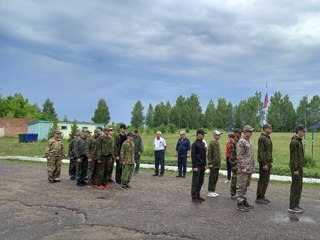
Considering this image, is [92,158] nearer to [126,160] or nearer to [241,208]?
[126,160]

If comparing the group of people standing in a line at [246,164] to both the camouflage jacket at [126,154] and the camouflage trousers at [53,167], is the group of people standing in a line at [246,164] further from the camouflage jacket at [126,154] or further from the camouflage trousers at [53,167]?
the camouflage trousers at [53,167]

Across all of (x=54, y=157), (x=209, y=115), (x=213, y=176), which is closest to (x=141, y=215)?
(x=213, y=176)

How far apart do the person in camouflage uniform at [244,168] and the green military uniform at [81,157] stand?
5.65 meters

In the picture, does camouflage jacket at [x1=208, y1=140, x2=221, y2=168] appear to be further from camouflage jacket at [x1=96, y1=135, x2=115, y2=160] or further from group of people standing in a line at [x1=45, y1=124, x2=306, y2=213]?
camouflage jacket at [x1=96, y1=135, x2=115, y2=160]

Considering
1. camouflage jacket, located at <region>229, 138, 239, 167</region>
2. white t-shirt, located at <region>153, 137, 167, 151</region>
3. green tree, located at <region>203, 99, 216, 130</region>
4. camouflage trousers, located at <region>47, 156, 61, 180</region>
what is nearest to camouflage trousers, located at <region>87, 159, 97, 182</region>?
camouflage trousers, located at <region>47, 156, 61, 180</region>

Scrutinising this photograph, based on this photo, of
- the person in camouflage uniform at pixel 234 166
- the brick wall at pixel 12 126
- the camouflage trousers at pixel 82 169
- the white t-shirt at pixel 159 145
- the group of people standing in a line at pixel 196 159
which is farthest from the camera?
the brick wall at pixel 12 126

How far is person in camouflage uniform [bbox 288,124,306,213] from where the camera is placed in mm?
8891

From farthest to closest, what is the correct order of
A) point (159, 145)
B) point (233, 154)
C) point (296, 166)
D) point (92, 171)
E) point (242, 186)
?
point (159, 145)
point (92, 171)
point (233, 154)
point (242, 186)
point (296, 166)

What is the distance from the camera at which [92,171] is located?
41.3 feet

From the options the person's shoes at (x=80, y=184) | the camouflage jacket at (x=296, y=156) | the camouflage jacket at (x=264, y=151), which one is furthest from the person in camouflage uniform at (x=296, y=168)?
the person's shoes at (x=80, y=184)

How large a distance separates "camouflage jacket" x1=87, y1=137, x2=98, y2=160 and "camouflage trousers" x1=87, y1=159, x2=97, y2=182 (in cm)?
18

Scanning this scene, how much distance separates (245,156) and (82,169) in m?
5.96

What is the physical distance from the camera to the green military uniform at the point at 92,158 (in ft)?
40.7

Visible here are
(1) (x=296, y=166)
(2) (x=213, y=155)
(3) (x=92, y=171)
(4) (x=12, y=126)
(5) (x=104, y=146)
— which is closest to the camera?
(1) (x=296, y=166)
